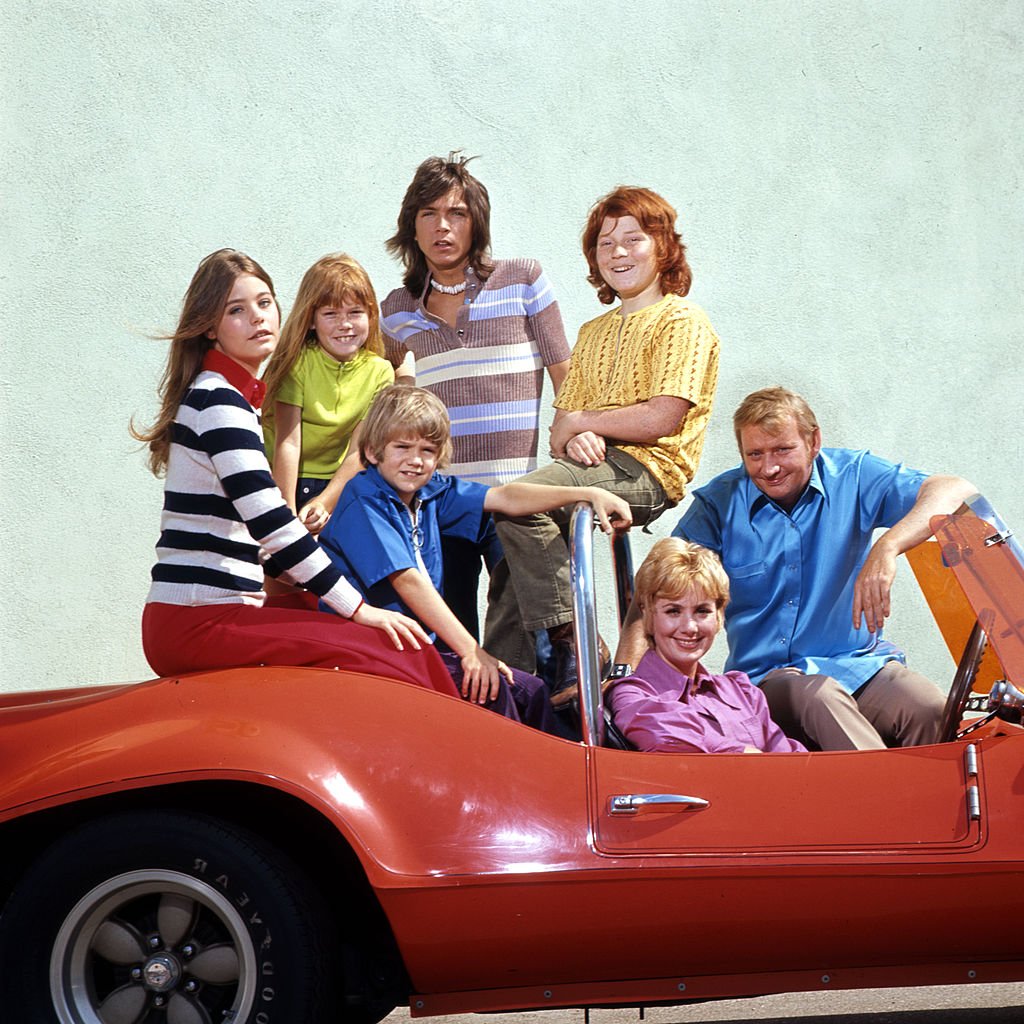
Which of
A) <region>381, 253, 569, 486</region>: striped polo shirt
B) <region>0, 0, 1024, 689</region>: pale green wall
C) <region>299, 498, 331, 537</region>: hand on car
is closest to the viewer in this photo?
<region>299, 498, 331, 537</region>: hand on car

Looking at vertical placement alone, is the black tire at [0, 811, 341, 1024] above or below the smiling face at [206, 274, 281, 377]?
below

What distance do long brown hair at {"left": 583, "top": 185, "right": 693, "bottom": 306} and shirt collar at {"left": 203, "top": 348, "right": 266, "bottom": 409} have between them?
1.34 m

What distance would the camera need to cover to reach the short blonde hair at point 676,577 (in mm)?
2980

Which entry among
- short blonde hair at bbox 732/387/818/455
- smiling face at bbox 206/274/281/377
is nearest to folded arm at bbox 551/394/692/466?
short blonde hair at bbox 732/387/818/455

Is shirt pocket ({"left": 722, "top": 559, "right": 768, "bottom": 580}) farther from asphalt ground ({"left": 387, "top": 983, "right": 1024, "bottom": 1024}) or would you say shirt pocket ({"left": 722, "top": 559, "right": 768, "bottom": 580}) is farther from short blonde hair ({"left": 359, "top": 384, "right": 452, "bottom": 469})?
asphalt ground ({"left": 387, "top": 983, "right": 1024, "bottom": 1024})

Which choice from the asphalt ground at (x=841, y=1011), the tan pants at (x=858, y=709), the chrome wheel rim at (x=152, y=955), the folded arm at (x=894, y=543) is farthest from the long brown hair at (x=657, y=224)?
the chrome wheel rim at (x=152, y=955)

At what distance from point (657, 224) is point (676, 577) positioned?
1372 mm

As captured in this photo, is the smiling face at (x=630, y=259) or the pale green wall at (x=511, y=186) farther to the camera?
the pale green wall at (x=511, y=186)

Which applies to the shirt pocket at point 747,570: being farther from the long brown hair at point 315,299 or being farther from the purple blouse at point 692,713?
the long brown hair at point 315,299

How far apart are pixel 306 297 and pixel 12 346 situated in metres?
1.93

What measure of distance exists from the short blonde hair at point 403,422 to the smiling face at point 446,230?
1.10m

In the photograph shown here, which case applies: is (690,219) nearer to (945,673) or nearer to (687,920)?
(945,673)

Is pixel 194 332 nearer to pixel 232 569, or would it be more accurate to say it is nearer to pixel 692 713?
pixel 232 569

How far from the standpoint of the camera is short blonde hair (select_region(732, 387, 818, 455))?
3.45 m
